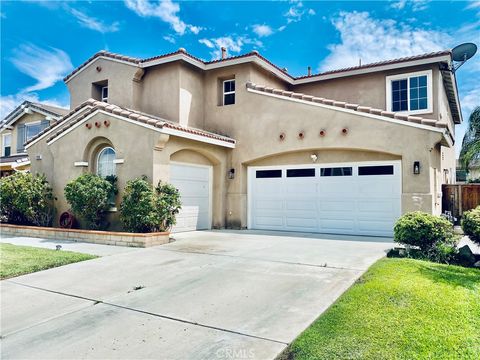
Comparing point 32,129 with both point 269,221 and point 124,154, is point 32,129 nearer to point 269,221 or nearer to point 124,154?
point 124,154

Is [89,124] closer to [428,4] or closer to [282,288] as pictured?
[282,288]

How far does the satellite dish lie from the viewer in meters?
16.1

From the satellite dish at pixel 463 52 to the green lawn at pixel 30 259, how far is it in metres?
17.7

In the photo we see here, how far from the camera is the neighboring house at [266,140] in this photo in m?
12.8

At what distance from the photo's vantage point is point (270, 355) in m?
4.16

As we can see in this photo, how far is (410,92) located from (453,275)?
410 inches

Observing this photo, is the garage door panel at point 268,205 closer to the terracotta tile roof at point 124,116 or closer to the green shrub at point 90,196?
the terracotta tile roof at point 124,116

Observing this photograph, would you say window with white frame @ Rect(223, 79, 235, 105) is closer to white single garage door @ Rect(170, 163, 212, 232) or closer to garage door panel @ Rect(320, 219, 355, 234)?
white single garage door @ Rect(170, 163, 212, 232)

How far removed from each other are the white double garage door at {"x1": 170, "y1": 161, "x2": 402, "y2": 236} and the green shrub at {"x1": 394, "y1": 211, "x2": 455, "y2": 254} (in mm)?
3901

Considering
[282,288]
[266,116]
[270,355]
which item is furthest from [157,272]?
[266,116]

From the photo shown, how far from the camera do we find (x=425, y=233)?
29.0 ft

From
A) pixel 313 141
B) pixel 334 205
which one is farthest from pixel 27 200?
pixel 334 205

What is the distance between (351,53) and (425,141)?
8978 mm

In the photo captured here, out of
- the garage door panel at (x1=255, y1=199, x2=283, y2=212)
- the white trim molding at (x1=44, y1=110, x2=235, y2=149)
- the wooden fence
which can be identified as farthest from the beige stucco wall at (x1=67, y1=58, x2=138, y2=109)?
the wooden fence
